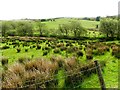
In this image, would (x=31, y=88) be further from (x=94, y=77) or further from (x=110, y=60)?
(x=110, y=60)

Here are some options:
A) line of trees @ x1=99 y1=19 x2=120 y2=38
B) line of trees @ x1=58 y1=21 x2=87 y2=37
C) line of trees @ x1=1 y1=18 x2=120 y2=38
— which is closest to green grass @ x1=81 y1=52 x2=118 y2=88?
line of trees @ x1=1 y1=18 x2=120 y2=38

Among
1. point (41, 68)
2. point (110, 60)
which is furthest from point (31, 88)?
point (110, 60)

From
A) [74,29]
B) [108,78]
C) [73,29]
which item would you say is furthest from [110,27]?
[108,78]

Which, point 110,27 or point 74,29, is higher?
point 110,27

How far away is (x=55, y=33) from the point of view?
279 ft

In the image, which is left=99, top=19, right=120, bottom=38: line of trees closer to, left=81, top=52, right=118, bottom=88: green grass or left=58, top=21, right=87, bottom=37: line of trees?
left=58, top=21, right=87, bottom=37: line of trees

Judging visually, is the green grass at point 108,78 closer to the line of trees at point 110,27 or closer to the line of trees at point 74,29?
the line of trees at point 110,27

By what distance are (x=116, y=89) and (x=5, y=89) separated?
449cm

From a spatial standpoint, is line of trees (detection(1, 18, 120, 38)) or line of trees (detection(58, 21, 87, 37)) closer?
line of trees (detection(1, 18, 120, 38))

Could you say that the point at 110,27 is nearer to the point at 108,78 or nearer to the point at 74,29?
the point at 74,29

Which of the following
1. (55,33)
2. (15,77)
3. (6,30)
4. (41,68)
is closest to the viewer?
(15,77)

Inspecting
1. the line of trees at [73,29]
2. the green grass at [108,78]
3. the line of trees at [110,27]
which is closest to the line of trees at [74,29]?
the line of trees at [73,29]

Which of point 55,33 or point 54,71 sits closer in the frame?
point 54,71

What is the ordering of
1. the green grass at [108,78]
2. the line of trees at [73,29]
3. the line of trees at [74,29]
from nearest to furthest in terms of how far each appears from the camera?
the green grass at [108,78]
the line of trees at [73,29]
the line of trees at [74,29]
